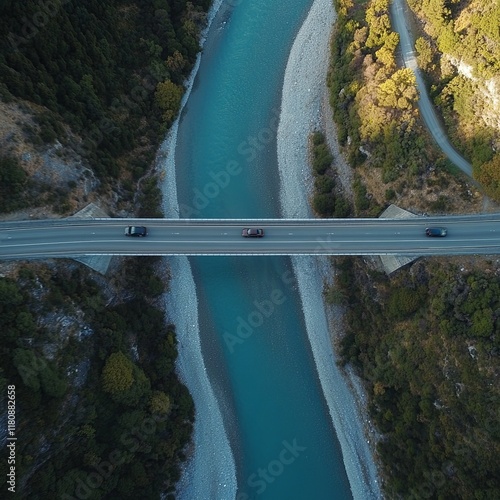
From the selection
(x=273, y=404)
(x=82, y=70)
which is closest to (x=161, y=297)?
(x=273, y=404)

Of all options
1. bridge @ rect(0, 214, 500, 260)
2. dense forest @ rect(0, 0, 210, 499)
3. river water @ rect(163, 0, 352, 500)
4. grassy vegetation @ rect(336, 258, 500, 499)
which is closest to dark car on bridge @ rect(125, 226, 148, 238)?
bridge @ rect(0, 214, 500, 260)

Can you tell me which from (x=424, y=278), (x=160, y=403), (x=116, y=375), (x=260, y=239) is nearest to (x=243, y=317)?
(x=260, y=239)

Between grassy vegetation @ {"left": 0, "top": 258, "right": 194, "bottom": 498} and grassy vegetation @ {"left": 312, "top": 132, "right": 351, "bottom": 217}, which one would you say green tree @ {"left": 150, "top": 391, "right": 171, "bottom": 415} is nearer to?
grassy vegetation @ {"left": 0, "top": 258, "right": 194, "bottom": 498}

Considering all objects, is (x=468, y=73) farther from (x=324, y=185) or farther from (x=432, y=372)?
(x=432, y=372)

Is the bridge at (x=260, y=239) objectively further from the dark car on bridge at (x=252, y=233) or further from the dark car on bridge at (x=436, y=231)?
the dark car on bridge at (x=436, y=231)

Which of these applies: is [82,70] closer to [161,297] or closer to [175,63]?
[175,63]
